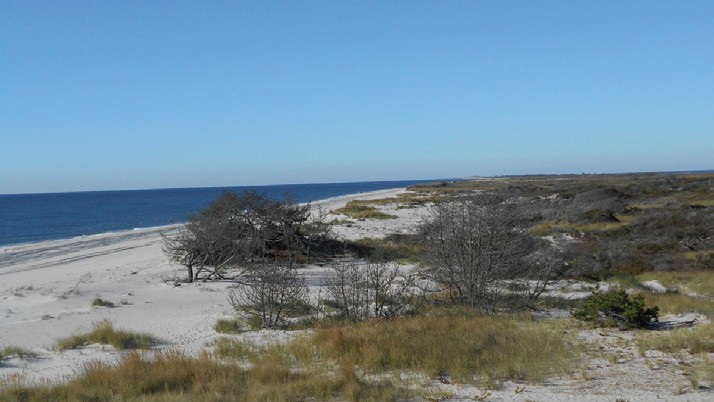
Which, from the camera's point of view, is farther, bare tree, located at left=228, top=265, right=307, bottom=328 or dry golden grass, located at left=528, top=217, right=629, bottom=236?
dry golden grass, located at left=528, top=217, right=629, bottom=236

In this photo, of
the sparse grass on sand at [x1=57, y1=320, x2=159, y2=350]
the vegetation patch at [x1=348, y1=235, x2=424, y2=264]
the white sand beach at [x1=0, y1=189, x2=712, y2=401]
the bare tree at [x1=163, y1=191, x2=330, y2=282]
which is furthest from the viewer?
the vegetation patch at [x1=348, y1=235, x2=424, y2=264]

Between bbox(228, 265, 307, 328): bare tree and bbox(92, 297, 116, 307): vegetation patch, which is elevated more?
bbox(228, 265, 307, 328): bare tree

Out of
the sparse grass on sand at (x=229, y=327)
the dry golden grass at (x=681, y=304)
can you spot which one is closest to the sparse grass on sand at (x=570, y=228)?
the dry golden grass at (x=681, y=304)

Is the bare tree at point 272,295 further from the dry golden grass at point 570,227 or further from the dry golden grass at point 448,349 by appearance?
the dry golden grass at point 570,227

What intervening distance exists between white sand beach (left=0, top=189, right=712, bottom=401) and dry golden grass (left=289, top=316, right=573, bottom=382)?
0.51 meters

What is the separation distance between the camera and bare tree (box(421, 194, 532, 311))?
44.2ft

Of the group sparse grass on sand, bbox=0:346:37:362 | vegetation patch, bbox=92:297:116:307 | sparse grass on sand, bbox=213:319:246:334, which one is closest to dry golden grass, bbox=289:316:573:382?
sparse grass on sand, bbox=213:319:246:334

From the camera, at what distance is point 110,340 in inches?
422

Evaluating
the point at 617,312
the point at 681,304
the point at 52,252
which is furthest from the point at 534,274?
the point at 52,252

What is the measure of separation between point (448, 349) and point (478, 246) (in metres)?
4.75

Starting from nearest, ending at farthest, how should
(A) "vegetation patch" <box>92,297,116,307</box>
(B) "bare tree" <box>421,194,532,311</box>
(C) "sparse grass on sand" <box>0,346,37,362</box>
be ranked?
(C) "sparse grass on sand" <box>0,346,37,362</box>
(B) "bare tree" <box>421,194,532,311</box>
(A) "vegetation patch" <box>92,297,116,307</box>

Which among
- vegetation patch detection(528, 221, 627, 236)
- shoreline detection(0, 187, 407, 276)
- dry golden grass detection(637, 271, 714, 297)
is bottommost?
shoreline detection(0, 187, 407, 276)

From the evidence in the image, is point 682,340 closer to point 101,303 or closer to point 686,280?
point 686,280

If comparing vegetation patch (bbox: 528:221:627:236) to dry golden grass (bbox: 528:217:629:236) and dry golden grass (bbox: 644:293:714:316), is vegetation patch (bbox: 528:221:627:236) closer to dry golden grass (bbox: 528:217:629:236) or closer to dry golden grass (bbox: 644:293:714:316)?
dry golden grass (bbox: 528:217:629:236)
